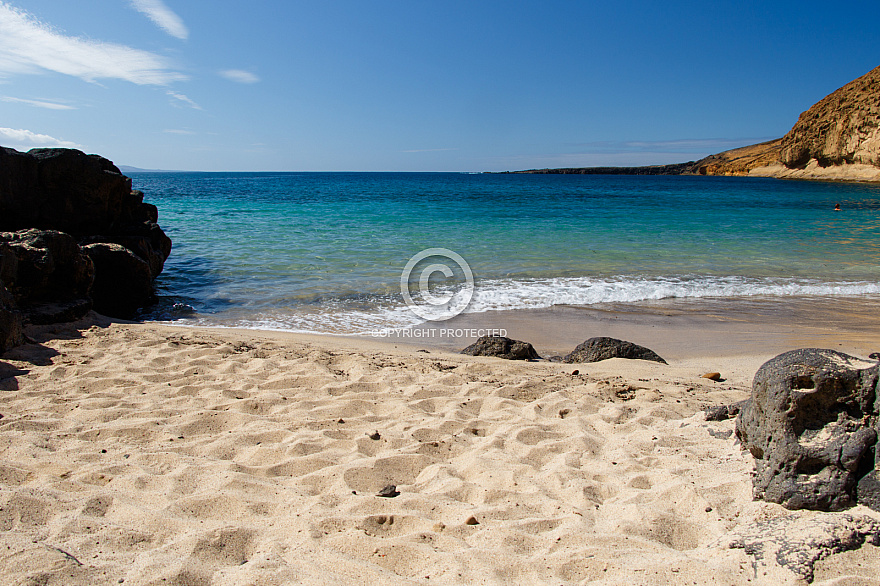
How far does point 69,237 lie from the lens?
20.9ft

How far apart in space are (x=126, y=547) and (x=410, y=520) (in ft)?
4.17

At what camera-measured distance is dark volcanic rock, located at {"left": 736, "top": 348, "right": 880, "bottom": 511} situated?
2182mm

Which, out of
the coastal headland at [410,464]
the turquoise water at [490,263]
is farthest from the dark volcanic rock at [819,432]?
the turquoise water at [490,263]

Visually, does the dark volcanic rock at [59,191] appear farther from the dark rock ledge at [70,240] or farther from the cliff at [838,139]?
the cliff at [838,139]

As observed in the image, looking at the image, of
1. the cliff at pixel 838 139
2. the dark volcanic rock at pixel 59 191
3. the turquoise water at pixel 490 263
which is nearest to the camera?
the dark volcanic rock at pixel 59 191

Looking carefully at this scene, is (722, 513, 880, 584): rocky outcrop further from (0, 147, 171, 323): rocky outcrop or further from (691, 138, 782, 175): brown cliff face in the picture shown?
(691, 138, 782, 175): brown cliff face

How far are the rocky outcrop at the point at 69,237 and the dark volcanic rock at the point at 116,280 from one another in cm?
1

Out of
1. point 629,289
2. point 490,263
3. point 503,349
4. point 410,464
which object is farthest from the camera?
point 490,263

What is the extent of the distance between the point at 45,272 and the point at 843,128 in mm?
75644

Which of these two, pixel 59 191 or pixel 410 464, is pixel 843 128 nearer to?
pixel 410 464

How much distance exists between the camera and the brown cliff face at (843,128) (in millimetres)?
52625

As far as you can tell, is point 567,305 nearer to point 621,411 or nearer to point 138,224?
point 621,411

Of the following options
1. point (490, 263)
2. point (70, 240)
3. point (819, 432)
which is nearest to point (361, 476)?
point (819, 432)

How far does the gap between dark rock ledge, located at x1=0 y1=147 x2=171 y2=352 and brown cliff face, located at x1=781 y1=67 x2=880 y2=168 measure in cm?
6987
